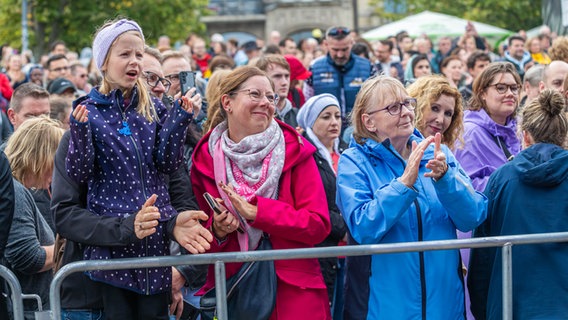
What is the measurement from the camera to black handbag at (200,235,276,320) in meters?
5.07

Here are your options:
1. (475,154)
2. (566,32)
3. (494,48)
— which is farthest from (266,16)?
(475,154)

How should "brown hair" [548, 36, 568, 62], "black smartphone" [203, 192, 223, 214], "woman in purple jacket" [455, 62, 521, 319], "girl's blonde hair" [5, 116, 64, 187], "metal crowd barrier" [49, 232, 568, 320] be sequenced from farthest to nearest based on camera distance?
"brown hair" [548, 36, 568, 62]
"woman in purple jacket" [455, 62, 521, 319]
"girl's blonde hair" [5, 116, 64, 187]
"black smartphone" [203, 192, 223, 214]
"metal crowd barrier" [49, 232, 568, 320]

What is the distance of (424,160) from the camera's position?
17.2 feet

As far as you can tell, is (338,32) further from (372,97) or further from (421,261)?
(421,261)

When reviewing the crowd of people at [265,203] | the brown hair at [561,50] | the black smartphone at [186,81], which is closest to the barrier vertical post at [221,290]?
the crowd of people at [265,203]

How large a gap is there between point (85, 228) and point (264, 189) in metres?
0.97

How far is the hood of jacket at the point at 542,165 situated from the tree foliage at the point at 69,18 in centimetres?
2997

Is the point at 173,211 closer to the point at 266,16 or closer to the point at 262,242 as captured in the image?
the point at 262,242

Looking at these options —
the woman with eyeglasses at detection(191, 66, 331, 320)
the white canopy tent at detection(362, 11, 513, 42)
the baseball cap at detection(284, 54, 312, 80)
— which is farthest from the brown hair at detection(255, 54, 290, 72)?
the white canopy tent at detection(362, 11, 513, 42)

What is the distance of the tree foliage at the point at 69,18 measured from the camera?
115ft

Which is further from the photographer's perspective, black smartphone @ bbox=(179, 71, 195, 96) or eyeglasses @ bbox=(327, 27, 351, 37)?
eyeglasses @ bbox=(327, 27, 351, 37)

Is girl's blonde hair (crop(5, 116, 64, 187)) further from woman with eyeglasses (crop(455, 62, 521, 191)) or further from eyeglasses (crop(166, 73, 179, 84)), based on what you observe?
woman with eyeglasses (crop(455, 62, 521, 191))

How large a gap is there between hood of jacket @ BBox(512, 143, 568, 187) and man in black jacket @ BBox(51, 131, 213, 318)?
178 centimetres

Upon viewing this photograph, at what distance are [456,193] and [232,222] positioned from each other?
1.17 metres
